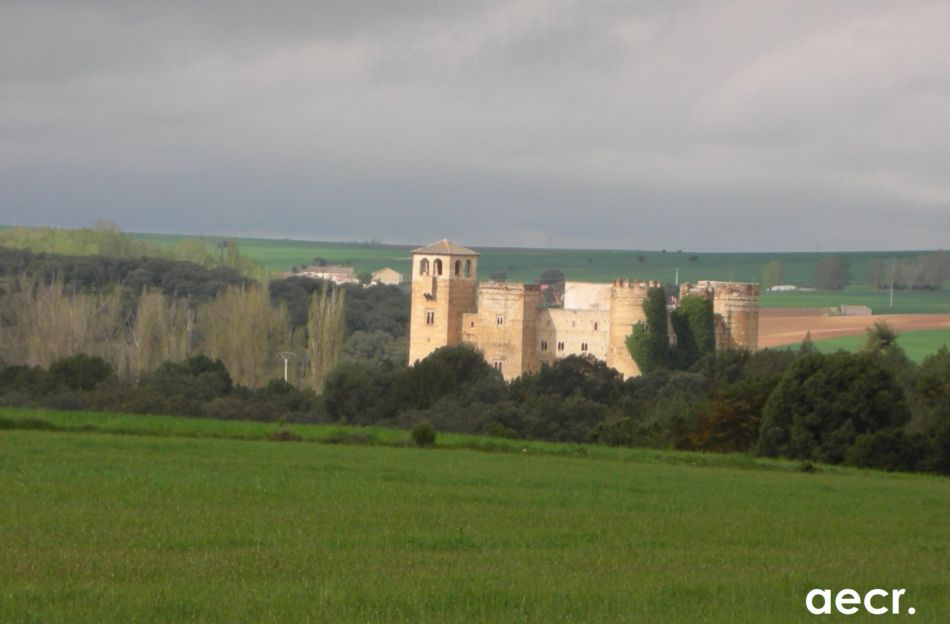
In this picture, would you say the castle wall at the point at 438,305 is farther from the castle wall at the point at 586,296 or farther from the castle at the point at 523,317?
the castle wall at the point at 586,296

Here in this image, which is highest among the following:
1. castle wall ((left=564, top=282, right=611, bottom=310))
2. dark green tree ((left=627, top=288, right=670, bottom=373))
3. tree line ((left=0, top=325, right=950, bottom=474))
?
castle wall ((left=564, top=282, right=611, bottom=310))

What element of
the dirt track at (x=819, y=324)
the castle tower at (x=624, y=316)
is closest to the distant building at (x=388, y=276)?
the dirt track at (x=819, y=324)

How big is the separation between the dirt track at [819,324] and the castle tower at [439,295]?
1486cm

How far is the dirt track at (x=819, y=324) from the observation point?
76.8 meters

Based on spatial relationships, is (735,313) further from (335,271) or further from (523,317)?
(335,271)

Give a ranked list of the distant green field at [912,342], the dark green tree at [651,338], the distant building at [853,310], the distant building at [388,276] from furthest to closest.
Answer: the distant building at [388,276]
the distant building at [853,310]
the distant green field at [912,342]
the dark green tree at [651,338]

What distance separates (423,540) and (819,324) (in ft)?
238

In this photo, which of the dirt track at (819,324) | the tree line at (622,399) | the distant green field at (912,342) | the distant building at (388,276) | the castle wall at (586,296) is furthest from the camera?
the distant building at (388,276)

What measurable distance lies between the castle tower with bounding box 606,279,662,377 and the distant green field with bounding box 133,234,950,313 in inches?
1084

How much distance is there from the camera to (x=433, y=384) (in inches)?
2087

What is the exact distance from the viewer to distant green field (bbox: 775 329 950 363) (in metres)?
70.6

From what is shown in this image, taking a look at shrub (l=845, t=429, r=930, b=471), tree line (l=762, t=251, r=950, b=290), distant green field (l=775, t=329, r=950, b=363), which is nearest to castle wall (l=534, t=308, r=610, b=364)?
distant green field (l=775, t=329, r=950, b=363)

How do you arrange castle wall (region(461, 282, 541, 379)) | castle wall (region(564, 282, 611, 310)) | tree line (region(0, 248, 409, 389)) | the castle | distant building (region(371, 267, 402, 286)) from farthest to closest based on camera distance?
distant building (region(371, 267, 402, 286)) → castle wall (region(564, 282, 611, 310)) → castle wall (region(461, 282, 541, 379)) → the castle → tree line (region(0, 248, 409, 389))

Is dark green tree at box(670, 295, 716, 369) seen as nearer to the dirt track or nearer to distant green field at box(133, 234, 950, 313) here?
the dirt track
